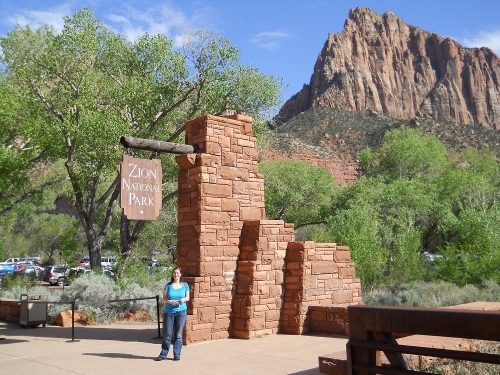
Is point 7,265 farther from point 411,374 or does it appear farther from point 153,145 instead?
point 411,374

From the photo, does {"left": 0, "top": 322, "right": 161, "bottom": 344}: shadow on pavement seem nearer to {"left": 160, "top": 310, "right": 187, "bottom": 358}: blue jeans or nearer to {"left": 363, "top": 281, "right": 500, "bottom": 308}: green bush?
{"left": 160, "top": 310, "right": 187, "bottom": 358}: blue jeans

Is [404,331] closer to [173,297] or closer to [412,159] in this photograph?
[173,297]

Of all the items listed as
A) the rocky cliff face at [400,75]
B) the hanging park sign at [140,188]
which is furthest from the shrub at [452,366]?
the rocky cliff face at [400,75]

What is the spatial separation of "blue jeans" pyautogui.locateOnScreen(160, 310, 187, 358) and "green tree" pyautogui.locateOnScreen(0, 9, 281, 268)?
991 cm

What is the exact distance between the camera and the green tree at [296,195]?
3316 cm

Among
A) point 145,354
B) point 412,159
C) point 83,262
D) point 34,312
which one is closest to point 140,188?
point 145,354

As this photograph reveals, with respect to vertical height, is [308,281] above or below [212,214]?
below

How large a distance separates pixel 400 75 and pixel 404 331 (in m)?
Result: 130

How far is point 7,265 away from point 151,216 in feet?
117

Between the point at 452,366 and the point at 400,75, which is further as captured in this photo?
the point at 400,75

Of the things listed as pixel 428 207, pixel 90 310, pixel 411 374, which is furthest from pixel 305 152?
pixel 411 374

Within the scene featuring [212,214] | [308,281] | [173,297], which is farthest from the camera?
[308,281]

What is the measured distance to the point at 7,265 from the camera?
3922 cm

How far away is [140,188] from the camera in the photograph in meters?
8.49
